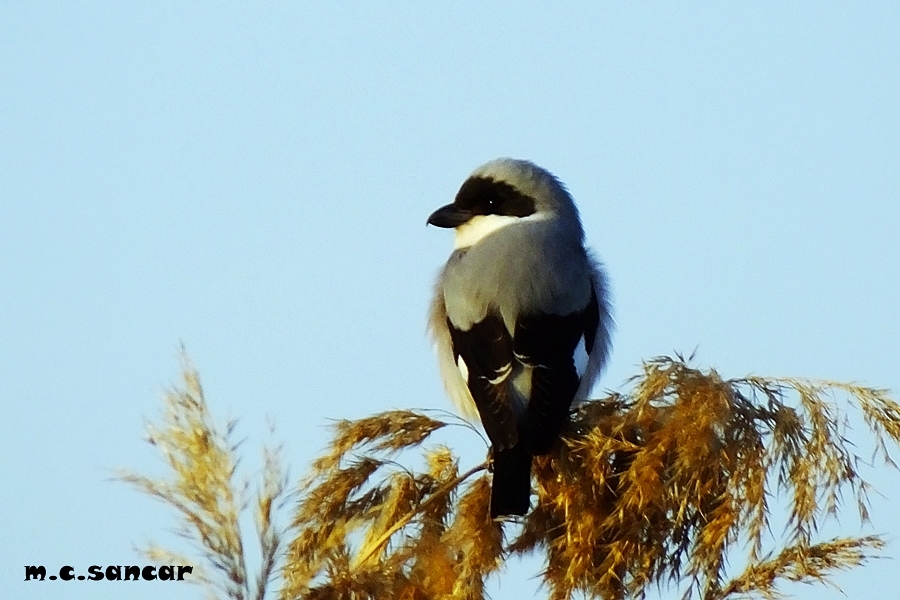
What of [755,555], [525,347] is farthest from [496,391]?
[755,555]

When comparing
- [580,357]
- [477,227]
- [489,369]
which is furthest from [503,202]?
[489,369]

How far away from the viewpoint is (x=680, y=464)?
9.72 feet

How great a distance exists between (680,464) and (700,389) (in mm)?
219

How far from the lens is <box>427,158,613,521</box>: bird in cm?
404

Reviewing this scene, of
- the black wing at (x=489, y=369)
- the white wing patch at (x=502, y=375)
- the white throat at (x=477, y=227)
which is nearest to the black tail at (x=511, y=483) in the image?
the black wing at (x=489, y=369)

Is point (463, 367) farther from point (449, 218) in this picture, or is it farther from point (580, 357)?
point (449, 218)

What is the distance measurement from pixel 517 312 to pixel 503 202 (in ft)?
3.76

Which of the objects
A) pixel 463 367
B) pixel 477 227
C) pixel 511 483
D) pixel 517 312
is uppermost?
pixel 477 227

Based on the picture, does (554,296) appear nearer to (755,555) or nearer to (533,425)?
(533,425)

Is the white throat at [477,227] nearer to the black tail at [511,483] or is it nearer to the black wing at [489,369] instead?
the black wing at [489,369]

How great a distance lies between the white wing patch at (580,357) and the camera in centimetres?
455

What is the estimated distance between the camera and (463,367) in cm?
458

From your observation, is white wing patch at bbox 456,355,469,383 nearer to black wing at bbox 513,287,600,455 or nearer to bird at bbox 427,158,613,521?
bird at bbox 427,158,613,521

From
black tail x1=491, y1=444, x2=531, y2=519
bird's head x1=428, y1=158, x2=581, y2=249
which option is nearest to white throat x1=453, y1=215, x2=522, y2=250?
bird's head x1=428, y1=158, x2=581, y2=249
